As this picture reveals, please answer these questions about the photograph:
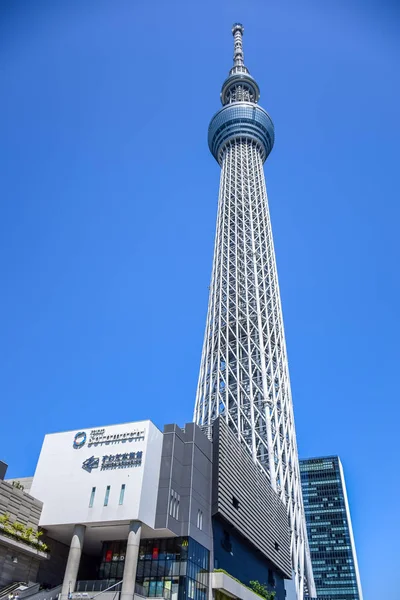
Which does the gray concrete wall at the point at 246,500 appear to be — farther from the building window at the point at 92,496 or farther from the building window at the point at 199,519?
the building window at the point at 92,496

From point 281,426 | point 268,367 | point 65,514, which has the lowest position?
point 65,514

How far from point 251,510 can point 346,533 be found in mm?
131807

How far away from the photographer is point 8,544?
35125 mm

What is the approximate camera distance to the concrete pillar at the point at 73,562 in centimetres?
3522

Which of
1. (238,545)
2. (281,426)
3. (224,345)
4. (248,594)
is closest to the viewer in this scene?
(248,594)

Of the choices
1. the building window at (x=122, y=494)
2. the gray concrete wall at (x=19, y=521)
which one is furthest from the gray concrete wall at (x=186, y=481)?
the gray concrete wall at (x=19, y=521)

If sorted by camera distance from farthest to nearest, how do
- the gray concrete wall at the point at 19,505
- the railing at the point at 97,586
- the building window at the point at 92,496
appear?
the building window at the point at 92,496, the gray concrete wall at the point at 19,505, the railing at the point at 97,586

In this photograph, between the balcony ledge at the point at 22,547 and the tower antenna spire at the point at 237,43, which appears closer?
the balcony ledge at the point at 22,547

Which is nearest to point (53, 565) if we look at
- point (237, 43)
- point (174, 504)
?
point (174, 504)

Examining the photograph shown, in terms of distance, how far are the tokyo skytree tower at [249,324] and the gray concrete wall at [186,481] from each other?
275 inches

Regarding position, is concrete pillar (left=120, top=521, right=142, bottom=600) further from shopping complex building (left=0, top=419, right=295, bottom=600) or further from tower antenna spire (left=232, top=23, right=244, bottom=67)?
tower antenna spire (left=232, top=23, right=244, bottom=67)

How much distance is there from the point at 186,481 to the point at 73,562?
10.1 meters

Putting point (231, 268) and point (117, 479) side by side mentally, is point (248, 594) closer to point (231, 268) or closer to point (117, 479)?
point (117, 479)

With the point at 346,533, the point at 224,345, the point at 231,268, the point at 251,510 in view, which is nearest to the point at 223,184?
the point at 231,268
